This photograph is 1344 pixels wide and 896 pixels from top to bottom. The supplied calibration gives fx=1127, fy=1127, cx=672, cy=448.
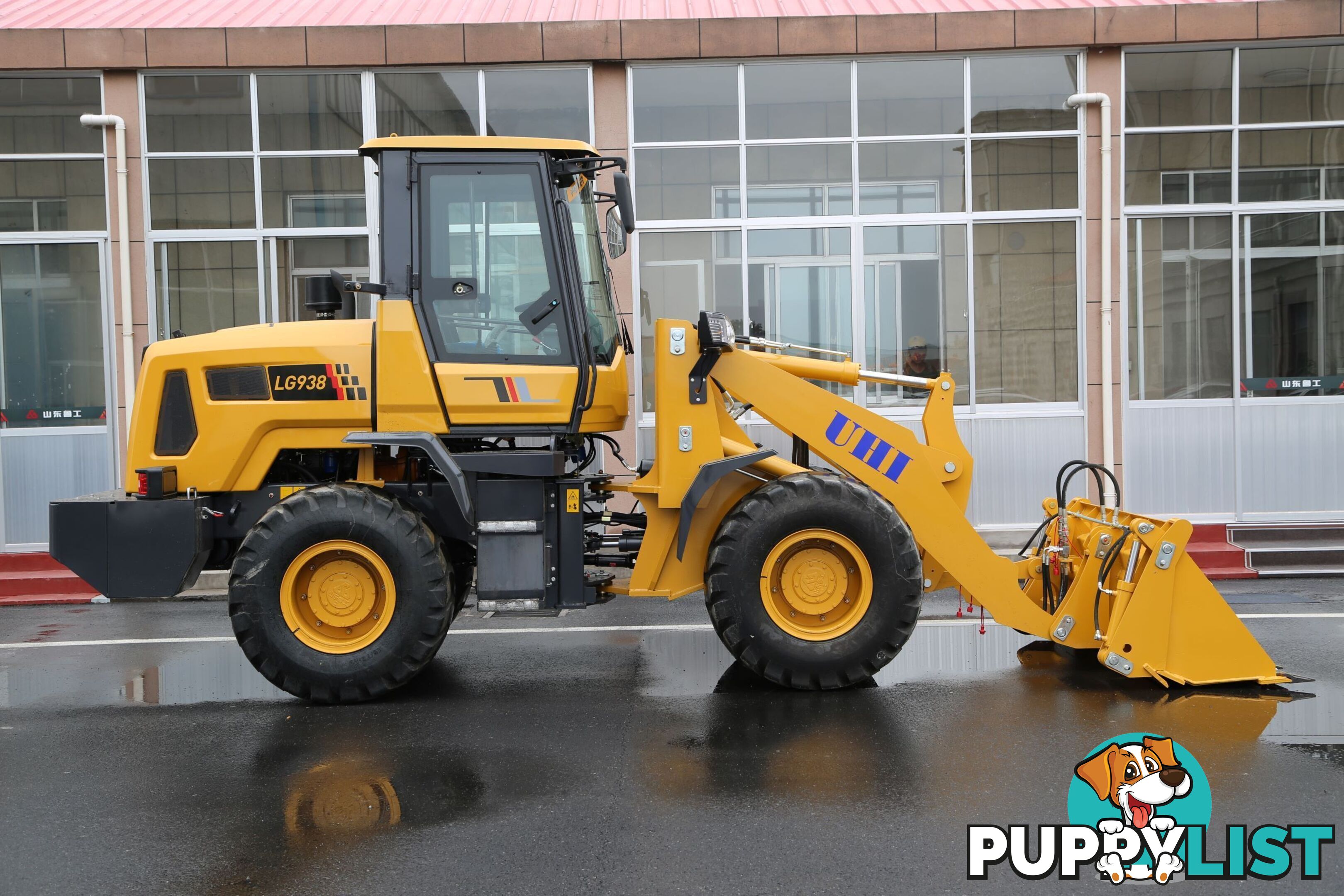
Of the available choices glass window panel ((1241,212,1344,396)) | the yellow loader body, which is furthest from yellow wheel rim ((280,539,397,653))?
glass window panel ((1241,212,1344,396))

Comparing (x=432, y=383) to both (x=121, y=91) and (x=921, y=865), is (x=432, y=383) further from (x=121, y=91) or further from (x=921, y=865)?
(x=121, y=91)

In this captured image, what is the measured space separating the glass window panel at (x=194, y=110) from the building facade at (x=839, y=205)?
0.03 metres

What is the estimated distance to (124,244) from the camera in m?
11.4

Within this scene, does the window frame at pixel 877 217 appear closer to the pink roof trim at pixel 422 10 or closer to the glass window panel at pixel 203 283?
the pink roof trim at pixel 422 10

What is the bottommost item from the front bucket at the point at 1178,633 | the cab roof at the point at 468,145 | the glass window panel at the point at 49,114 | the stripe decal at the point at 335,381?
the front bucket at the point at 1178,633

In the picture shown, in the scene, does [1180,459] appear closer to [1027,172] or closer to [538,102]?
[1027,172]

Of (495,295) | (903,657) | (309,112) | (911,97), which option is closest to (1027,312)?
(911,97)

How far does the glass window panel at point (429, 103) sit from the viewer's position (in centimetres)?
1174

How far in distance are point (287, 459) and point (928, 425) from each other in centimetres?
368

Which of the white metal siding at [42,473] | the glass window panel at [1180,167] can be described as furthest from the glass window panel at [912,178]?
the white metal siding at [42,473]

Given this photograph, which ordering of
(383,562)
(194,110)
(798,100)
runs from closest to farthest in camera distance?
(383,562) → (194,110) → (798,100)

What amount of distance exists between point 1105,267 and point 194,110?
9.51 metres

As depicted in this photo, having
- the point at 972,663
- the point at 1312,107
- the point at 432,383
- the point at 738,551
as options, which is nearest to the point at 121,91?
the point at 432,383

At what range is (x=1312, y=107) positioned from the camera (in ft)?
38.1
